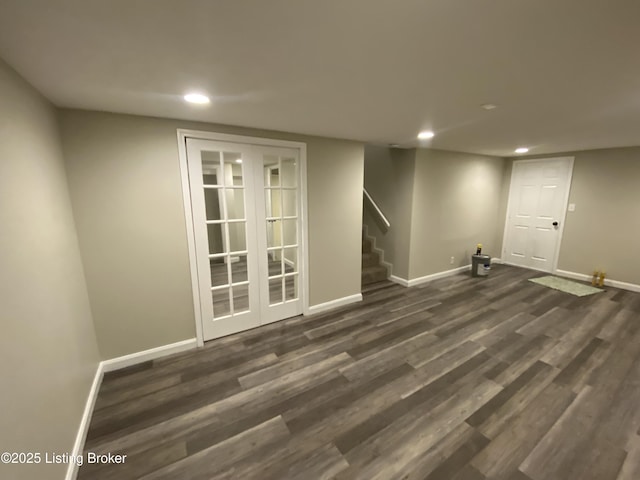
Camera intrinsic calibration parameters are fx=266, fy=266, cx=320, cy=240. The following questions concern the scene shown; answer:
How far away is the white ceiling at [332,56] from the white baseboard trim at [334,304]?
2312 mm

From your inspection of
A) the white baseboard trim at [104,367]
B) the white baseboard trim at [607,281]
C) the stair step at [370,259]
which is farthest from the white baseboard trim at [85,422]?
the white baseboard trim at [607,281]

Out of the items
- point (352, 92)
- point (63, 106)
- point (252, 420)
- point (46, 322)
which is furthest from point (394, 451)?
point (63, 106)

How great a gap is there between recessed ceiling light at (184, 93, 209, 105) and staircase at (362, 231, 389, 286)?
3444 mm

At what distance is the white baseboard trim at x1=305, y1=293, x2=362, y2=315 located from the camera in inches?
138

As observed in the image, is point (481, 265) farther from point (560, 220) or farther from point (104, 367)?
point (104, 367)

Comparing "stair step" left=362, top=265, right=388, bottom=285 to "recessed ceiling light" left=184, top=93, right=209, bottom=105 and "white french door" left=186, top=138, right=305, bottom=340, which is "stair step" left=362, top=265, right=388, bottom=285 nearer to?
"white french door" left=186, top=138, right=305, bottom=340

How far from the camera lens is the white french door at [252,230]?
263 centimetres

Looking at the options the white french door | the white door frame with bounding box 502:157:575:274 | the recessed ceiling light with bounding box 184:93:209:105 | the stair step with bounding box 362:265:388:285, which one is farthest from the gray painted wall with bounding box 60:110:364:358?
the white door frame with bounding box 502:157:575:274

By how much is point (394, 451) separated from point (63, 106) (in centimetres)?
332

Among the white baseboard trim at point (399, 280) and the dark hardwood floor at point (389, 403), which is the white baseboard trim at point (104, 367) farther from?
the white baseboard trim at point (399, 280)

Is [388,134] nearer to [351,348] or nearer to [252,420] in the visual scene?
[351,348]

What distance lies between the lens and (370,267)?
4793mm

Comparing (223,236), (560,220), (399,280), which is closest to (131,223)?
(223,236)

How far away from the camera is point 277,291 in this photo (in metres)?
3.60
